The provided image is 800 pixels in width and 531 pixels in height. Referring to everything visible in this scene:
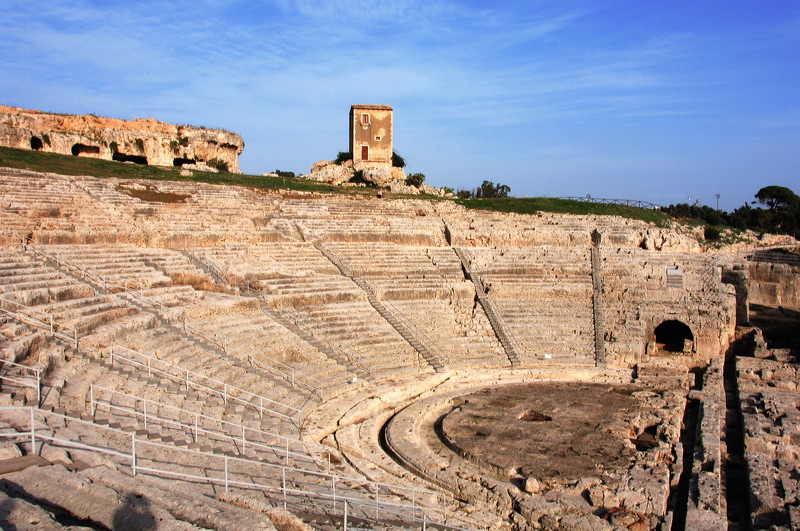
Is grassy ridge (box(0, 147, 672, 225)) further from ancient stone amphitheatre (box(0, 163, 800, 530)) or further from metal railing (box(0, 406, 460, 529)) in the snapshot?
metal railing (box(0, 406, 460, 529))

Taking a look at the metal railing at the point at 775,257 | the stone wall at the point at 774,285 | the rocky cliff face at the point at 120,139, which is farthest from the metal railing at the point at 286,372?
the metal railing at the point at 775,257

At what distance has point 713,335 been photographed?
20781mm

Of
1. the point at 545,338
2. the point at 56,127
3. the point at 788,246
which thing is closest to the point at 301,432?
the point at 545,338

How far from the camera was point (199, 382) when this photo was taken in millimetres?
12695

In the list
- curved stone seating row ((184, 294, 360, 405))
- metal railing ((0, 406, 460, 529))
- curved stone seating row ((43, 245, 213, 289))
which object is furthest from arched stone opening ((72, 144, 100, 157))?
metal railing ((0, 406, 460, 529))

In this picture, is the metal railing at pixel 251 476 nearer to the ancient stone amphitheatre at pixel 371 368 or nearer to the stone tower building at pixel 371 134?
the ancient stone amphitheatre at pixel 371 368

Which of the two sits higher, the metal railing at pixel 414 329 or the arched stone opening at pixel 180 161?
the arched stone opening at pixel 180 161

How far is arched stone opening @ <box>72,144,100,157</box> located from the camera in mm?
31969

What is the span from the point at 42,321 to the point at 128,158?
25.3m

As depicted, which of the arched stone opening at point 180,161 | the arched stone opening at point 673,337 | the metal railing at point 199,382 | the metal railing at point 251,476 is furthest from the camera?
the arched stone opening at point 180,161

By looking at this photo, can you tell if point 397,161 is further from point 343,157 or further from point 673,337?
point 673,337

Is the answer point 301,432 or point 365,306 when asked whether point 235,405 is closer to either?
point 301,432

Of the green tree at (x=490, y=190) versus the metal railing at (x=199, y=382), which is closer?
the metal railing at (x=199, y=382)

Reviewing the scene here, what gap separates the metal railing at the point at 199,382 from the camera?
11.9m
